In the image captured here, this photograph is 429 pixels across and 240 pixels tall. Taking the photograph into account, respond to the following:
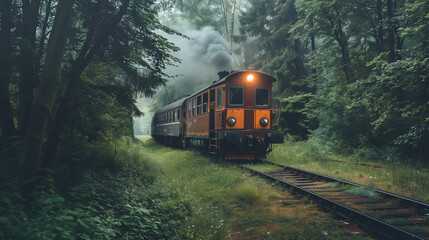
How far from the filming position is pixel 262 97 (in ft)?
38.6

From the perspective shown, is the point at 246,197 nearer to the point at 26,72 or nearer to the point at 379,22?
the point at 26,72

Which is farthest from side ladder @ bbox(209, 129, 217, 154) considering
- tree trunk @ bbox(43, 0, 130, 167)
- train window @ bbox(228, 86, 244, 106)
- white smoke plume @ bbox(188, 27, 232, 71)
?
white smoke plume @ bbox(188, 27, 232, 71)

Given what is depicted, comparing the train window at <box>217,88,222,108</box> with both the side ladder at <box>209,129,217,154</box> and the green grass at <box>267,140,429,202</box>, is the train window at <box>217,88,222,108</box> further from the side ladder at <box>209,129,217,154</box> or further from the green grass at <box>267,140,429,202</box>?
the green grass at <box>267,140,429,202</box>

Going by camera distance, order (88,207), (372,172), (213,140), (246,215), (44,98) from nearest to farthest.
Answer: (88,207) → (44,98) → (246,215) → (372,172) → (213,140)

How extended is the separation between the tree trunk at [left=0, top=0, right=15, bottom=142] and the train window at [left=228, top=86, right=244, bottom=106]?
23.0 ft

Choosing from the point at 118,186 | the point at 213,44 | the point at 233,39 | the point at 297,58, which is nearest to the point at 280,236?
the point at 118,186

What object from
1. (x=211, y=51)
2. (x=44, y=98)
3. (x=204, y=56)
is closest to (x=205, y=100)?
(x=44, y=98)

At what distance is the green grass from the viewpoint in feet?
23.3

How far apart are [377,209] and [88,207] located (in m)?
5.02

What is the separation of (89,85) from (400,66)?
8942mm

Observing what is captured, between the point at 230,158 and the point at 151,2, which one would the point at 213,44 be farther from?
the point at 151,2

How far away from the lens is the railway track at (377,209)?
4.33 meters

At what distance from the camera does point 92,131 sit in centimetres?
714

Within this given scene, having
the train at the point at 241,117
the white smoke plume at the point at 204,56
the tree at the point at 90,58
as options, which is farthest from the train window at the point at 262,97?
the white smoke plume at the point at 204,56
